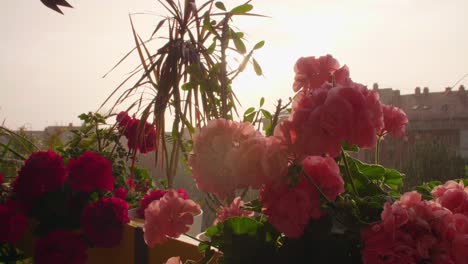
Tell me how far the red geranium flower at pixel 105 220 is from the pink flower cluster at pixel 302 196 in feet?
2.99

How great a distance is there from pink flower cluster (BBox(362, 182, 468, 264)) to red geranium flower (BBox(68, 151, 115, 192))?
1.10 metres

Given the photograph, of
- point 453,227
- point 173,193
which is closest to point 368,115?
point 453,227

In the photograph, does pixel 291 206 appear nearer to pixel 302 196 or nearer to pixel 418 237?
pixel 302 196

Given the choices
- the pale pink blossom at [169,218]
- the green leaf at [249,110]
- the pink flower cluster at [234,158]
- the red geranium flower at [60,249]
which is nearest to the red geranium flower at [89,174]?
the red geranium flower at [60,249]

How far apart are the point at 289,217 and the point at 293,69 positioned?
273 millimetres

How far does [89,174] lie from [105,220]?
175mm

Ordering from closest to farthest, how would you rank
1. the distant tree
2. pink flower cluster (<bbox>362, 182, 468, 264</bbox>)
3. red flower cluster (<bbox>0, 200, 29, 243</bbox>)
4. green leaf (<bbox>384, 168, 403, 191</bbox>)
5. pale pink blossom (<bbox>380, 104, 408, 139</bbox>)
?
pink flower cluster (<bbox>362, 182, 468, 264</bbox>) < pale pink blossom (<bbox>380, 104, 408, 139</bbox>) < green leaf (<bbox>384, 168, 403, 191</bbox>) < red flower cluster (<bbox>0, 200, 29, 243</bbox>) < the distant tree

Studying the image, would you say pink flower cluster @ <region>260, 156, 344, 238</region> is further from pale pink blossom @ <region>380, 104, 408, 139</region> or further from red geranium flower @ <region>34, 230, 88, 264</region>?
red geranium flower @ <region>34, 230, 88, 264</region>

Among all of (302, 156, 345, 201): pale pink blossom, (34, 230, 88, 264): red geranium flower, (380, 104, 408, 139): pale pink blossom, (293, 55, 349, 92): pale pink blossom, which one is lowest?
(34, 230, 88, 264): red geranium flower

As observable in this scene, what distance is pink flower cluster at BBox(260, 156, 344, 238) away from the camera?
1.77 ft

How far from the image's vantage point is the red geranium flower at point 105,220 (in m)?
1.35

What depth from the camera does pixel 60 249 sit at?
135 centimetres

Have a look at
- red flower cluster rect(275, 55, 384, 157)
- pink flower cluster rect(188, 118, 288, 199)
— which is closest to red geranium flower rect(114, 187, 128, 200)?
pink flower cluster rect(188, 118, 288, 199)

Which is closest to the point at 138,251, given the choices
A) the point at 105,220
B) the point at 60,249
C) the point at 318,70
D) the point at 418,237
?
the point at 105,220
